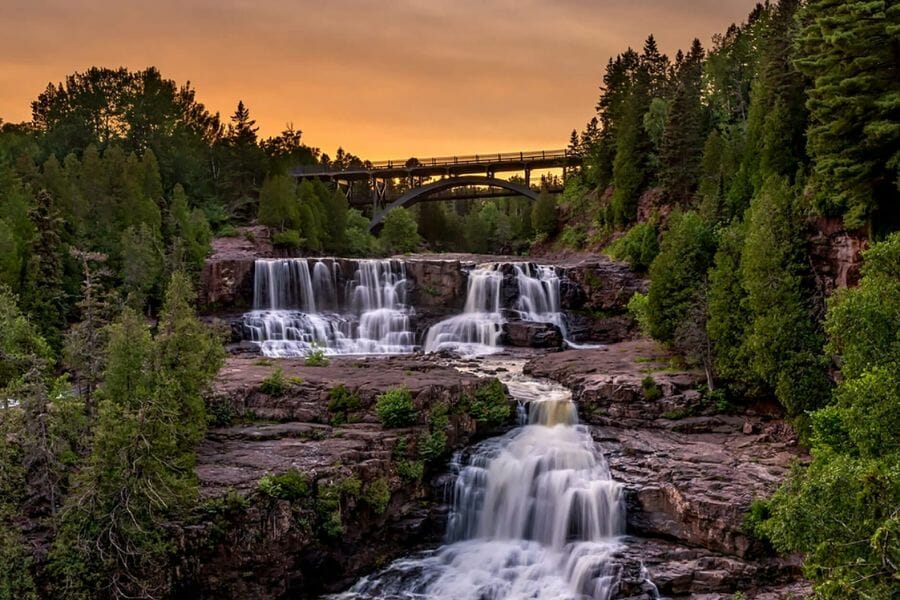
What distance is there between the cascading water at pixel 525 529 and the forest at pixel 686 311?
5367mm

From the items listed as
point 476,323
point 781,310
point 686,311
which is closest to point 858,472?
point 781,310

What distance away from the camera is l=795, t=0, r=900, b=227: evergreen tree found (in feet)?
85.3

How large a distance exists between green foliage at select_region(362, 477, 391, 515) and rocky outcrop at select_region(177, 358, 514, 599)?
4 cm

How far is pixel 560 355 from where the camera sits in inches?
1599

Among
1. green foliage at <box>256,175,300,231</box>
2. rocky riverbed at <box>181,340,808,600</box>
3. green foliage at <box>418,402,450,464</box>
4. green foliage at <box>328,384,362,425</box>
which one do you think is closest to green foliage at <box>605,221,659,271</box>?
rocky riverbed at <box>181,340,808,600</box>

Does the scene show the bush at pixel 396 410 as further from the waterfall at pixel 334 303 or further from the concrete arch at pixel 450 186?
the concrete arch at pixel 450 186

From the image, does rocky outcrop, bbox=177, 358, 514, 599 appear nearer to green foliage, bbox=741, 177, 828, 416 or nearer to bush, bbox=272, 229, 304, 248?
green foliage, bbox=741, 177, 828, 416

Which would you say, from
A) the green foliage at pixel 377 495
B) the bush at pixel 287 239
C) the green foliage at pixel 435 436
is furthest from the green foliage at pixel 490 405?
the bush at pixel 287 239

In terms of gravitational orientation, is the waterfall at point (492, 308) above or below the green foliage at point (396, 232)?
below

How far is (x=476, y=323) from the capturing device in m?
47.9

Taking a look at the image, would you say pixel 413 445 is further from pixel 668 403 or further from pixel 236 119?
pixel 236 119

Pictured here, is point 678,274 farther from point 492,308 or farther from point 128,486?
point 128,486

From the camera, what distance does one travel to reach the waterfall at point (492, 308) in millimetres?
47253

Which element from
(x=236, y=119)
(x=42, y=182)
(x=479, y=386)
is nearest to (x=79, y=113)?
(x=236, y=119)
